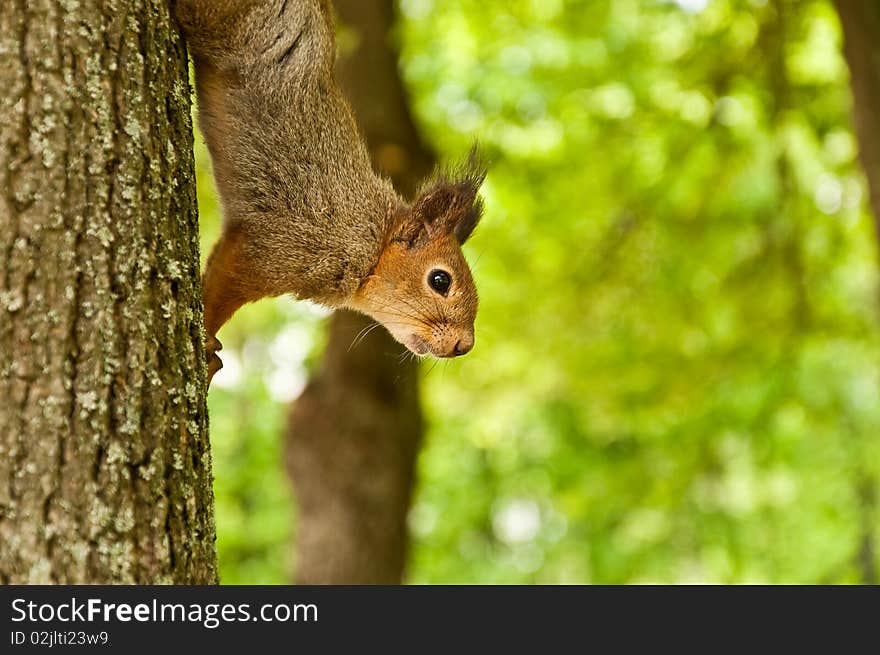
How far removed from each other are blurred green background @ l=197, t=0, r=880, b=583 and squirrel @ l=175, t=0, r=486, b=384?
8.46 feet

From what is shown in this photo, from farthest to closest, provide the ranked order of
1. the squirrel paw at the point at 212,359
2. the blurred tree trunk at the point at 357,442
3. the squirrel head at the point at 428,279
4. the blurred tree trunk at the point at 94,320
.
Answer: the blurred tree trunk at the point at 357,442 → the squirrel head at the point at 428,279 → the squirrel paw at the point at 212,359 → the blurred tree trunk at the point at 94,320

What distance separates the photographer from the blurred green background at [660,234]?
7223 mm

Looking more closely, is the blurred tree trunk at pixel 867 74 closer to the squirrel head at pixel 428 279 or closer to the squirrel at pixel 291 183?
the squirrel head at pixel 428 279

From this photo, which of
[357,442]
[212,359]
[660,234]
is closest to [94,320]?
[212,359]

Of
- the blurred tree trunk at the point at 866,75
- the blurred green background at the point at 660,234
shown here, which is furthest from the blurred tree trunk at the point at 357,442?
the blurred tree trunk at the point at 866,75

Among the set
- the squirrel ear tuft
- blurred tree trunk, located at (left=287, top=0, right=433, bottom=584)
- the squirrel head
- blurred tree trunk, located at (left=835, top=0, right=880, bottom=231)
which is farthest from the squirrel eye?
blurred tree trunk, located at (left=287, top=0, right=433, bottom=584)

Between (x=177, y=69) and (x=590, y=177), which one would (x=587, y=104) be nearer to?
(x=590, y=177)

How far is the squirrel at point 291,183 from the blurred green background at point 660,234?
2.58 m

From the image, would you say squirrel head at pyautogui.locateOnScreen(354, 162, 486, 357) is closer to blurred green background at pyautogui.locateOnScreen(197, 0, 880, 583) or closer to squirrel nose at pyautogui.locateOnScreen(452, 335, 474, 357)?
squirrel nose at pyautogui.locateOnScreen(452, 335, 474, 357)

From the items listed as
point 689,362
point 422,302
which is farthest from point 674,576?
point 422,302

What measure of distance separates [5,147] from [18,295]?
283 millimetres

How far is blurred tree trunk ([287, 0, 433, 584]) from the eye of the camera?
697 centimetres

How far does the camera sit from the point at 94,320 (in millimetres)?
2025
